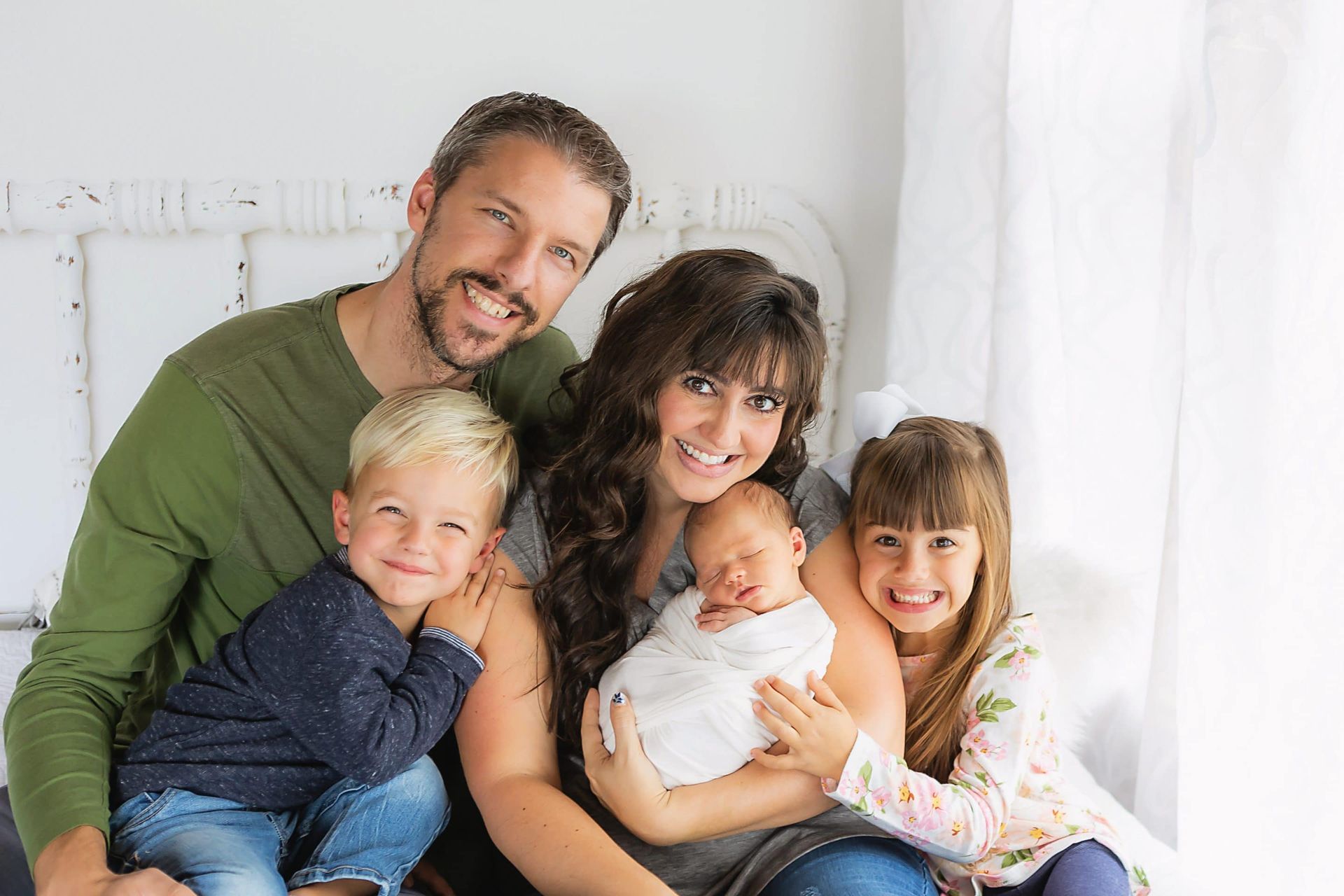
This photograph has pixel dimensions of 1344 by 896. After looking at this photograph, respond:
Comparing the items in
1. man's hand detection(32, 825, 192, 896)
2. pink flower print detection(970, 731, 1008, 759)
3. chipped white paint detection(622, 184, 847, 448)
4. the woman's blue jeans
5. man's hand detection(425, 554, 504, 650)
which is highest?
chipped white paint detection(622, 184, 847, 448)

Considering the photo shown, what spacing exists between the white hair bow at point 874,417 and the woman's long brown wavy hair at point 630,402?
116 millimetres

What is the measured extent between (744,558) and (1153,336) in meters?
0.93

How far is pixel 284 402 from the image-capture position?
5.08ft

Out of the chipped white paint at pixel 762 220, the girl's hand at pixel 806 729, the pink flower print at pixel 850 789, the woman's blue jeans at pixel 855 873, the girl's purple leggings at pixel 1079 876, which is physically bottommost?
the girl's purple leggings at pixel 1079 876

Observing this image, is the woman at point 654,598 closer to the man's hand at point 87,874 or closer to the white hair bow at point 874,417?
the white hair bow at point 874,417

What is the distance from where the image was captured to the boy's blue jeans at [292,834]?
123 cm

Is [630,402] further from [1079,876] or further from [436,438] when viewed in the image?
[1079,876]

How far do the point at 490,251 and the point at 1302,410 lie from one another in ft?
3.88

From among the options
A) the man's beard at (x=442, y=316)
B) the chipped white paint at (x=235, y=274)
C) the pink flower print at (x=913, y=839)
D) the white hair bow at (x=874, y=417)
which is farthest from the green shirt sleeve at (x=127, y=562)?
the pink flower print at (x=913, y=839)

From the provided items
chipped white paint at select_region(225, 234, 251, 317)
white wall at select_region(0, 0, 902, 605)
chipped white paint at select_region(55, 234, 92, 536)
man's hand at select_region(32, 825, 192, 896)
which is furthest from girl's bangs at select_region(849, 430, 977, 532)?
chipped white paint at select_region(55, 234, 92, 536)

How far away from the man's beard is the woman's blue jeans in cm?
87

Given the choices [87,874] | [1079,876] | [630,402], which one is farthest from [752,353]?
[87,874]

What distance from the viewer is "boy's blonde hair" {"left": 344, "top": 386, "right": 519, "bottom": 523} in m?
1.37

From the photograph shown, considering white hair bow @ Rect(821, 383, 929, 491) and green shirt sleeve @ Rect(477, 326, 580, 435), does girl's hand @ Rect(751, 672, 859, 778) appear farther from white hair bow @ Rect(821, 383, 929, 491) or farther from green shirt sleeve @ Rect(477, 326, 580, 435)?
green shirt sleeve @ Rect(477, 326, 580, 435)
